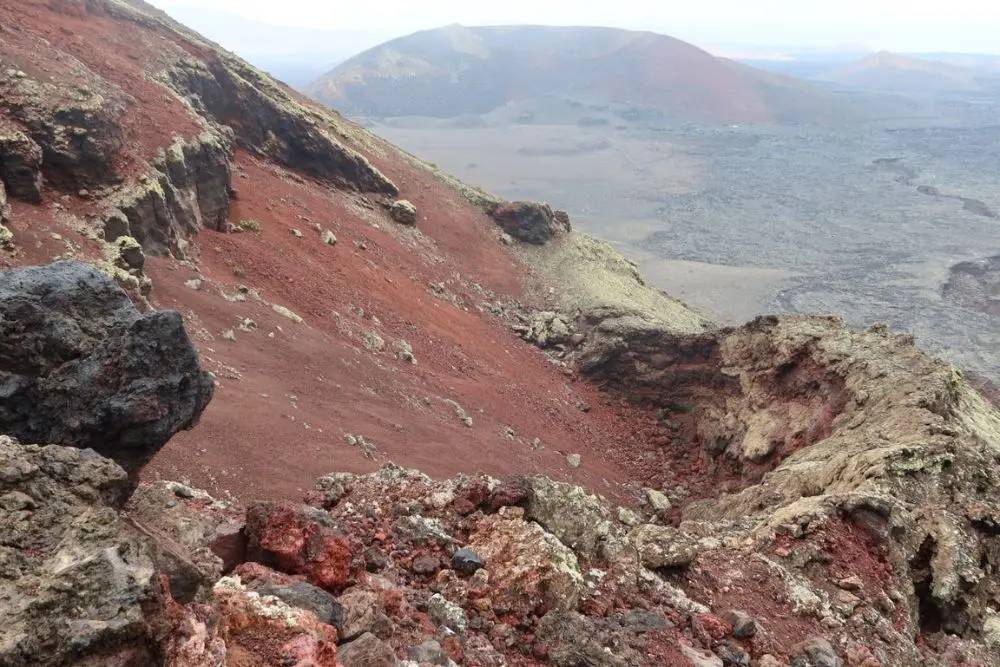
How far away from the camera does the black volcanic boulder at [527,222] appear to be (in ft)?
97.7

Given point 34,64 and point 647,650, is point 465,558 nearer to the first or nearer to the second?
point 647,650

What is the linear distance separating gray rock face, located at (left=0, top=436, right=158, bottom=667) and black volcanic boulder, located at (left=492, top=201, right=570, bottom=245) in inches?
1054

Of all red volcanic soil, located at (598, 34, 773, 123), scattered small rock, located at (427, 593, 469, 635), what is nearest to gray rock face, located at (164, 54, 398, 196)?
scattered small rock, located at (427, 593, 469, 635)

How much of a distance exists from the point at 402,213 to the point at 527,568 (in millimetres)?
22262

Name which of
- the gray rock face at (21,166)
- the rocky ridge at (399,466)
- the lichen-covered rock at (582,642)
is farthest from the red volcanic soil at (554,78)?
the lichen-covered rock at (582,642)

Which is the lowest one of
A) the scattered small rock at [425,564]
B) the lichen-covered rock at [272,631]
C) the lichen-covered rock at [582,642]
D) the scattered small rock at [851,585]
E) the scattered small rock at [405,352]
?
the scattered small rock at [405,352]

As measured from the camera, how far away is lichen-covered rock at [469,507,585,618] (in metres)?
5.49

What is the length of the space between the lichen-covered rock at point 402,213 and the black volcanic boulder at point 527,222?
475 centimetres

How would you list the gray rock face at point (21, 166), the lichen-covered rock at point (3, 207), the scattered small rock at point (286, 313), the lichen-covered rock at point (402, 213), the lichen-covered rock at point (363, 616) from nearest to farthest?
the lichen-covered rock at point (363, 616) < the lichen-covered rock at point (3, 207) < the gray rock face at point (21, 166) < the scattered small rock at point (286, 313) < the lichen-covered rock at point (402, 213)

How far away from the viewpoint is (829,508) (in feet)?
25.9

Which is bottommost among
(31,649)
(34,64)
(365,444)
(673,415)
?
(673,415)

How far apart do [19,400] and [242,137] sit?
21974 millimetres

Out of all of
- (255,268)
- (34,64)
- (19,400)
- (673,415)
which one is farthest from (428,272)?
(19,400)

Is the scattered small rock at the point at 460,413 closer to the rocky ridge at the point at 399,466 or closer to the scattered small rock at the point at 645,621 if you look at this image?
the rocky ridge at the point at 399,466
